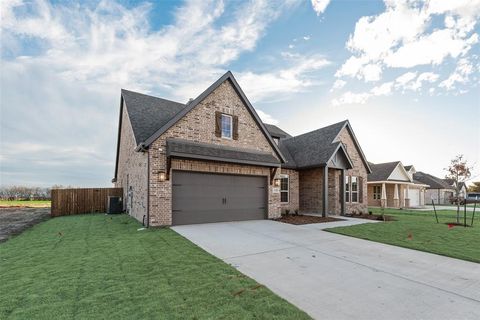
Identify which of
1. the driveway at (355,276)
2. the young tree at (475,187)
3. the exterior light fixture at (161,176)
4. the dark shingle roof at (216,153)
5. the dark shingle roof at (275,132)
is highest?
the dark shingle roof at (275,132)

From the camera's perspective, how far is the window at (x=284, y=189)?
50.5 ft

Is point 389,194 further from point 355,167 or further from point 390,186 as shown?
point 355,167

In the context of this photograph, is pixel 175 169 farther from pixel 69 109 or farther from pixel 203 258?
pixel 69 109

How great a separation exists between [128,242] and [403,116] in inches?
771

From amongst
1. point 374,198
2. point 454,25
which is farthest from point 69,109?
point 374,198

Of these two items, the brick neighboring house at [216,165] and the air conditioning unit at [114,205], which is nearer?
the brick neighboring house at [216,165]

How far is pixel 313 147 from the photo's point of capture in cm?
1617

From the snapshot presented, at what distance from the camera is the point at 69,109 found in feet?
57.6

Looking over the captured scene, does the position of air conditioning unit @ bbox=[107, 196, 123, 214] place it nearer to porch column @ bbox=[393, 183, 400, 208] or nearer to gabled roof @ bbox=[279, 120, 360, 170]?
gabled roof @ bbox=[279, 120, 360, 170]

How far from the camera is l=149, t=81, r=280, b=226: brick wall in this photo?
31.0 feet

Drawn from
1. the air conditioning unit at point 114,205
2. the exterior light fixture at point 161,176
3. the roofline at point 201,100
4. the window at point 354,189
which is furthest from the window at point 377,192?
the air conditioning unit at point 114,205

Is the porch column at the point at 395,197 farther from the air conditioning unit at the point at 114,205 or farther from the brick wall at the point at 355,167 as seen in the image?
the air conditioning unit at the point at 114,205

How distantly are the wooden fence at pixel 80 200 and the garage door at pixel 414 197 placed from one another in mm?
31725

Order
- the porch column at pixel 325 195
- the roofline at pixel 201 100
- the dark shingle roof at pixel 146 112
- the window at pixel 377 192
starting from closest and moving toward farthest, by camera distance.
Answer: the roofline at pixel 201 100 → the dark shingle roof at pixel 146 112 → the porch column at pixel 325 195 → the window at pixel 377 192
